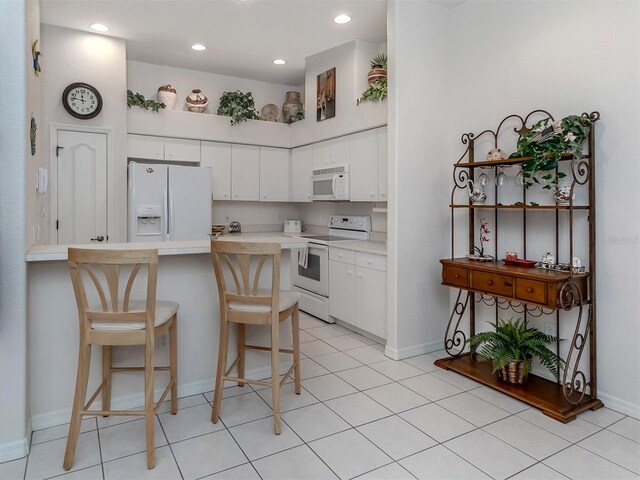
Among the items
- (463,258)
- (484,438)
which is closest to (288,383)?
(484,438)

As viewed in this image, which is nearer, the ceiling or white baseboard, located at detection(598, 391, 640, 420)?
white baseboard, located at detection(598, 391, 640, 420)

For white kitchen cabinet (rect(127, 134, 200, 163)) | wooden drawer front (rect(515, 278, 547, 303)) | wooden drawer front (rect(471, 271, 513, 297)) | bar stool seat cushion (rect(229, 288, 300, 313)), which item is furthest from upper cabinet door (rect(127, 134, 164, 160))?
wooden drawer front (rect(515, 278, 547, 303))

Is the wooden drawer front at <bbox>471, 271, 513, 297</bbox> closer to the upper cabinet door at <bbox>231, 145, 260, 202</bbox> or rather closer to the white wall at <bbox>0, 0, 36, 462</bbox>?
the white wall at <bbox>0, 0, 36, 462</bbox>

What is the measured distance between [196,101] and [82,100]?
4.13 feet

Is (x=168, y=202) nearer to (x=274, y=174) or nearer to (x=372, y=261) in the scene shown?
(x=274, y=174)

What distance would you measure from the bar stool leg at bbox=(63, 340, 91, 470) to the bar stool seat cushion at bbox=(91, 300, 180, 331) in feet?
0.39

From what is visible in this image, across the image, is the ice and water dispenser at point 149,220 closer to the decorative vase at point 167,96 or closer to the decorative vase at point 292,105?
the decorative vase at point 167,96

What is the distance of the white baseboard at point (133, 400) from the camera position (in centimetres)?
237

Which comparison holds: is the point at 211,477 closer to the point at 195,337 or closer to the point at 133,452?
the point at 133,452

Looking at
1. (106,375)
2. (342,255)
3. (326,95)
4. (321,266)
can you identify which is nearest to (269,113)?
(326,95)

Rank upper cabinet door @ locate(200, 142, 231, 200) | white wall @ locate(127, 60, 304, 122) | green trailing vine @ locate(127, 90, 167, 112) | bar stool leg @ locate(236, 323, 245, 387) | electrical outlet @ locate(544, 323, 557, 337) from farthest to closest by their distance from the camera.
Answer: upper cabinet door @ locate(200, 142, 231, 200)
white wall @ locate(127, 60, 304, 122)
green trailing vine @ locate(127, 90, 167, 112)
electrical outlet @ locate(544, 323, 557, 337)
bar stool leg @ locate(236, 323, 245, 387)

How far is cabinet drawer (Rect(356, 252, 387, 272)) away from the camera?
3.66 meters

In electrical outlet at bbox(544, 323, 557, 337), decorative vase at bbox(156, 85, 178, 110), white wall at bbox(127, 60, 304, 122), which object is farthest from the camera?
white wall at bbox(127, 60, 304, 122)

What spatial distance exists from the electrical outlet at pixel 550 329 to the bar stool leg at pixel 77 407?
111 inches
